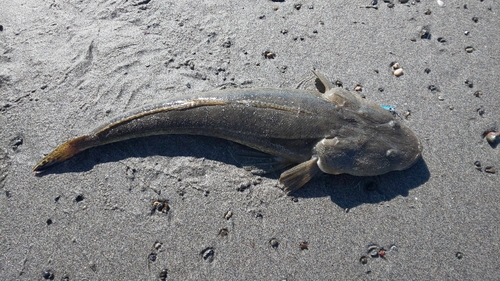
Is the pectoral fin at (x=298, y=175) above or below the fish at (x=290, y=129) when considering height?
below

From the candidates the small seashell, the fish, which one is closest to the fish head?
the fish

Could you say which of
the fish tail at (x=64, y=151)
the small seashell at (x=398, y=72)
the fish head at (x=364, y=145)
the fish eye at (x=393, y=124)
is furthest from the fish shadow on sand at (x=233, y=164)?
the small seashell at (x=398, y=72)

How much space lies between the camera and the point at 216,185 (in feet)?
13.0

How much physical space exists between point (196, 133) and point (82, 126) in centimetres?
147

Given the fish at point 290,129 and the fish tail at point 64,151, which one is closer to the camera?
the fish at point 290,129

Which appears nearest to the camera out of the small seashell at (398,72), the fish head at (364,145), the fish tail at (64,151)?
the fish head at (364,145)

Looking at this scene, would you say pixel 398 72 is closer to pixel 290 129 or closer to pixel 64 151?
pixel 290 129

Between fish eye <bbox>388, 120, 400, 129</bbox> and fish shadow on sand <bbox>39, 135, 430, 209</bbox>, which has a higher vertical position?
fish eye <bbox>388, 120, 400, 129</bbox>

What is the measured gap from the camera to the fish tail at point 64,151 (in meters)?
4.00

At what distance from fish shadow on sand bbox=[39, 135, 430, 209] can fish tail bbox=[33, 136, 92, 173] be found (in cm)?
8

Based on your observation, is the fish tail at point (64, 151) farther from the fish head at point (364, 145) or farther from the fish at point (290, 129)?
the fish head at point (364, 145)

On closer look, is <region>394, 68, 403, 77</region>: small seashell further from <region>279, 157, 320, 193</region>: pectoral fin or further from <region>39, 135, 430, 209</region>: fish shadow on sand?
<region>279, 157, 320, 193</region>: pectoral fin

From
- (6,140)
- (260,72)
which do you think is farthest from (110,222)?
(260,72)

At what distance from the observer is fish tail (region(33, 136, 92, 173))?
13.1ft
